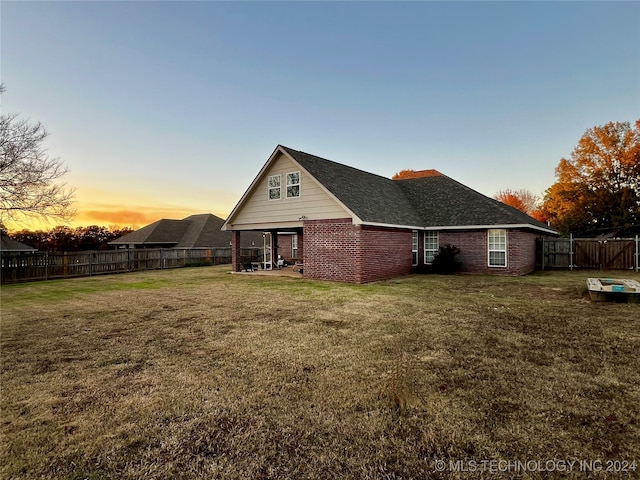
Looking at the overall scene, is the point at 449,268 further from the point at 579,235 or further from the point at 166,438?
the point at 579,235

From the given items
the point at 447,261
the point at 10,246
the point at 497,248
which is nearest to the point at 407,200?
the point at 447,261

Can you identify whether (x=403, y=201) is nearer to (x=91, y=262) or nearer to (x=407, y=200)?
(x=407, y=200)

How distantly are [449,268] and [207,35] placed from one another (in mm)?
15839

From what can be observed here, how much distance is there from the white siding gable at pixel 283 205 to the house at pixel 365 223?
0.15ft

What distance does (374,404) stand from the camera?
11.3 feet

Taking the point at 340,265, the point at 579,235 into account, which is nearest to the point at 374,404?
the point at 340,265

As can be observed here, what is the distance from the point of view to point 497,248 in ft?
54.3

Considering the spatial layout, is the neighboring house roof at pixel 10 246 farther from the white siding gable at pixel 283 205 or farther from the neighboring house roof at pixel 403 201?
the neighboring house roof at pixel 403 201

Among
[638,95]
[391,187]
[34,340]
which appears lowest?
[34,340]

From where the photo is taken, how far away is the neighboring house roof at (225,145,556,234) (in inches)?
584

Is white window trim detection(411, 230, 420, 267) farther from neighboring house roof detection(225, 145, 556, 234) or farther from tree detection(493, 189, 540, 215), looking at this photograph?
tree detection(493, 189, 540, 215)

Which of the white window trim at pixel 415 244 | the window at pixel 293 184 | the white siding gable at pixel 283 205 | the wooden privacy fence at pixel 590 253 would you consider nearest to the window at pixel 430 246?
the white window trim at pixel 415 244

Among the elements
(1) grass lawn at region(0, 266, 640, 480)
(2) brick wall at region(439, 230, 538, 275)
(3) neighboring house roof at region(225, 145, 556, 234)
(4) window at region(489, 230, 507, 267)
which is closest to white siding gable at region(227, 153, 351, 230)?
(3) neighboring house roof at region(225, 145, 556, 234)

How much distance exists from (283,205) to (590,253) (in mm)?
18793
